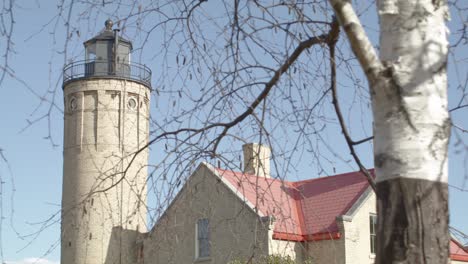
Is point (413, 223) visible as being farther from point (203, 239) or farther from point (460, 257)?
point (460, 257)

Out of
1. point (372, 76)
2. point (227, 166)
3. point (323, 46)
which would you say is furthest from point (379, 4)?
point (227, 166)

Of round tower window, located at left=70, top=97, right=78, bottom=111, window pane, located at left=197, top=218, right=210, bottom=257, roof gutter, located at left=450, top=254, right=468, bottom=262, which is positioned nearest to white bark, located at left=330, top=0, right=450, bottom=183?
window pane, located at left=197, top=218, right=210, bottom=257

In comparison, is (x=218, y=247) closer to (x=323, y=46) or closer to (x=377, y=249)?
(x=323, y=46)

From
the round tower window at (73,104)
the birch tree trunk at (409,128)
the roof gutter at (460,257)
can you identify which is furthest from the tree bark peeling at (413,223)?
the round tower window at (73,104)

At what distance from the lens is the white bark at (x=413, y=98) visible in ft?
10.5

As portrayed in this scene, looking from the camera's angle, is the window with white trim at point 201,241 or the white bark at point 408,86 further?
the window with white trim at point 201,241

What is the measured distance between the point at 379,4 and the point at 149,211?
2.44 meters

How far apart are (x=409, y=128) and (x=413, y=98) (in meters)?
0.13

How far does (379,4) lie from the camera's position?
3.44 metres

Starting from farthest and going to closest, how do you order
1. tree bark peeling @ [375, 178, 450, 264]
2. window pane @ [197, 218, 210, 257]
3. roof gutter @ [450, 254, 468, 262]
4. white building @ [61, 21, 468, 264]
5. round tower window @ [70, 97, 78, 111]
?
round tower window @ [70, 97, 78, 111] < roof gutter @ [450, 254, 468, 262] < window pane @ [197, 218, 210, 257] < white building @ [61, 21, 468, 264] < tree bark peeling @ [375, 178, 450, 264]

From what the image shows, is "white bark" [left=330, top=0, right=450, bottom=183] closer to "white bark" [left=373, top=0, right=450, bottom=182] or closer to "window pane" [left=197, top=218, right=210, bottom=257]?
"white bark" [left=373, top=0, right=450, bottom=182]

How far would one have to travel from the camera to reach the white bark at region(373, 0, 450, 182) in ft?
10.5

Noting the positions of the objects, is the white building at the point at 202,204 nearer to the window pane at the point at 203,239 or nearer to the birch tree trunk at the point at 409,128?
the window pane at the point at 203,239

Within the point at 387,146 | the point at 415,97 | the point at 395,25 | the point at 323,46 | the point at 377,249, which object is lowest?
the point at 377,249
